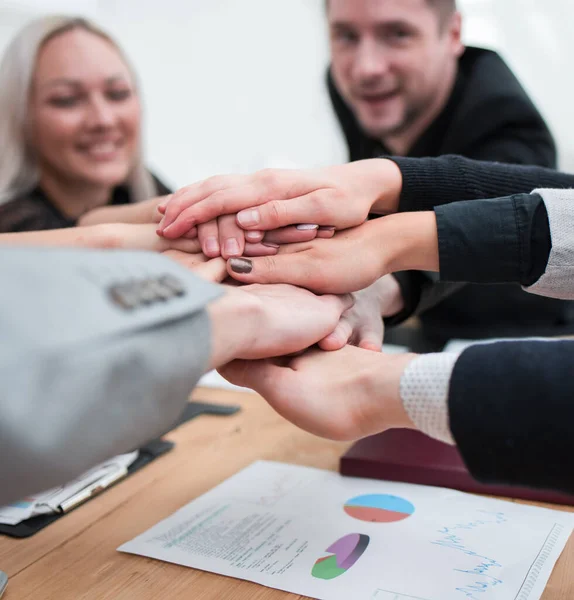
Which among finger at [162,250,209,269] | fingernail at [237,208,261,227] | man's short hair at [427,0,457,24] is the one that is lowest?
finger at [162,250,209,269]

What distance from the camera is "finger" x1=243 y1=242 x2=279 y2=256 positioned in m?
0.87

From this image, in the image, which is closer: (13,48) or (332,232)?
(332,232)

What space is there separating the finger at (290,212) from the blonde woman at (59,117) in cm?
109

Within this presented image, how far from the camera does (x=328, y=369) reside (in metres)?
0.68

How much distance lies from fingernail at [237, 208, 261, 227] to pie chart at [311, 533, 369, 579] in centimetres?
41

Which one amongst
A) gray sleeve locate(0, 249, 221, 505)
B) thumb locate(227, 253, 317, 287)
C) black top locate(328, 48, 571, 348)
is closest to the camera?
gray sleeve locate(0, 249, 221, 505)

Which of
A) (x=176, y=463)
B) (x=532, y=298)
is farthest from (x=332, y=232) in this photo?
(x=532, y=298)

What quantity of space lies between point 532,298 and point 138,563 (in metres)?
1.29

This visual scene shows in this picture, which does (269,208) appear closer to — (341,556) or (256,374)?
(256,374)

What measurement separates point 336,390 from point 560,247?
0.36m

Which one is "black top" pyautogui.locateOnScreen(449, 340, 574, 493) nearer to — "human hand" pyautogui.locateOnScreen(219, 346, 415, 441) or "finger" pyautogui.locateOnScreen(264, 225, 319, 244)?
"human hand" pyautogui.locateOnScreen(219, 346, 415, 441)

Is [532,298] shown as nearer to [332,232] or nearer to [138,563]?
[332,232]

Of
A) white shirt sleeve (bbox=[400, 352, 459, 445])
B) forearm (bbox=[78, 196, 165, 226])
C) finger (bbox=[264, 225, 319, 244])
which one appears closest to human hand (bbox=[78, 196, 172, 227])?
forearm (bbox=[78, 196, 165, 226])

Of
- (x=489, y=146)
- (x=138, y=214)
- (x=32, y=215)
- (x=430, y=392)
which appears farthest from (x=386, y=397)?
(x=32, y=215)
